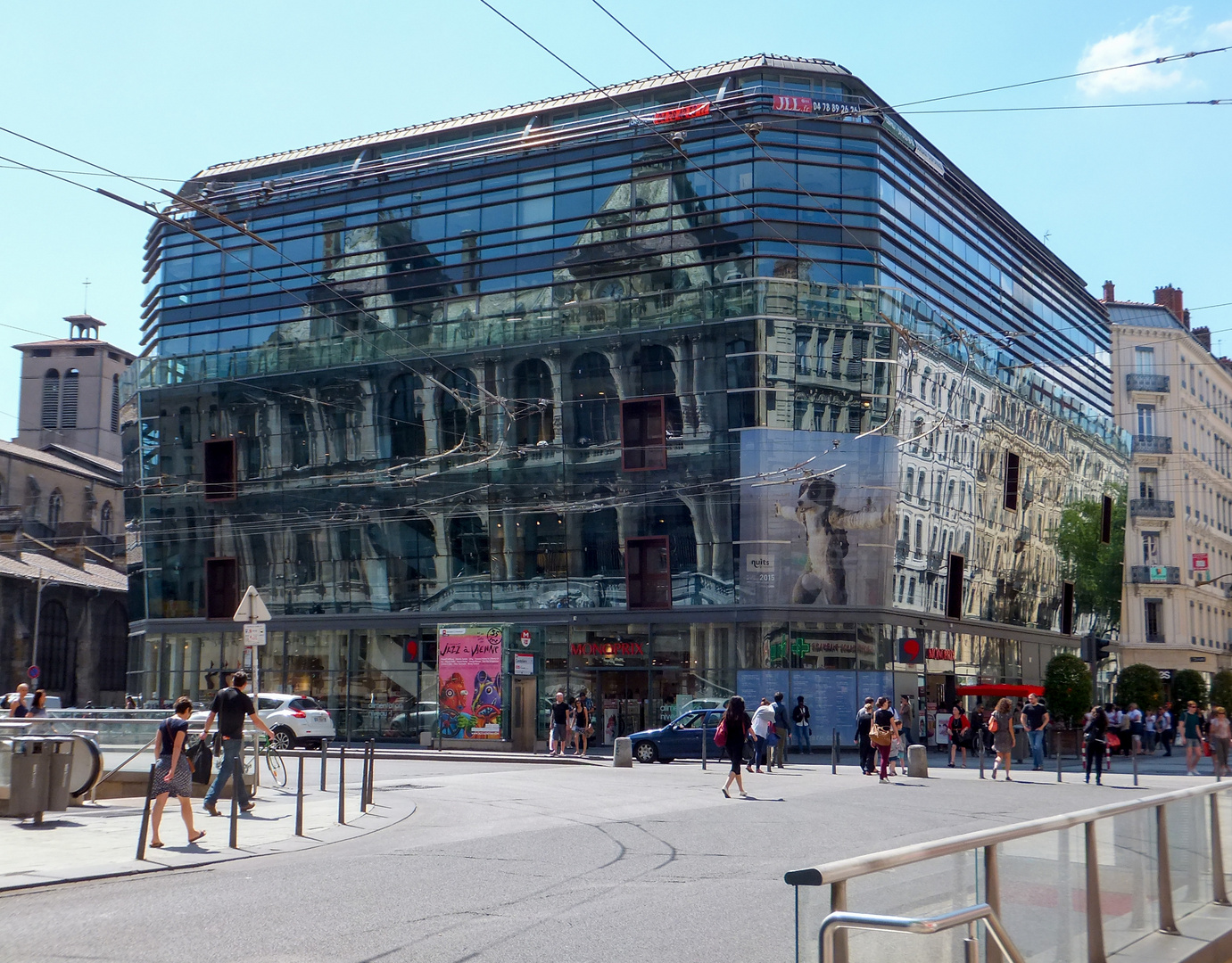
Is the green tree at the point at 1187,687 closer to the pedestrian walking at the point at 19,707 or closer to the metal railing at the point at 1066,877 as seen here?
the pedestrian walking at the point at 19,707

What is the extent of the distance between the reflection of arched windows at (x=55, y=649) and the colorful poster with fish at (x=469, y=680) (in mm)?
37142

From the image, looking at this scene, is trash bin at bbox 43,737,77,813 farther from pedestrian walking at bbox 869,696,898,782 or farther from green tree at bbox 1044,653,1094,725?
green tree at bbox 1044,653,1094,725

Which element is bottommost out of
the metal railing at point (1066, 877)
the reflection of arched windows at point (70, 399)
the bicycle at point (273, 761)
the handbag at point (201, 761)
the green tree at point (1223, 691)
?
the green tree at point (1223, 691)

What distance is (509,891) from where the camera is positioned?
10.4 meters

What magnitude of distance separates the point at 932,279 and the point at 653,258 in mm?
9774

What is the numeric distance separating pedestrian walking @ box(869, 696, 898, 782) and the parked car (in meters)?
14.3

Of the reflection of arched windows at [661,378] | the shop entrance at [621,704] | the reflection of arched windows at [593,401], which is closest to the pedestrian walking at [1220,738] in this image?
the shop entrance at [621,704]

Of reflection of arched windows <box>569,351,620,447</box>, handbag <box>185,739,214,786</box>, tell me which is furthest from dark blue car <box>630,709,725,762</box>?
handbag <box>185,739,214,786</box>

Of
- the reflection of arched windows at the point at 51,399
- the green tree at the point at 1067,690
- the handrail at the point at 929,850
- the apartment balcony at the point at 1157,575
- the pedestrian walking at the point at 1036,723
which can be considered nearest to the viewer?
the handrail at the point at 929,850

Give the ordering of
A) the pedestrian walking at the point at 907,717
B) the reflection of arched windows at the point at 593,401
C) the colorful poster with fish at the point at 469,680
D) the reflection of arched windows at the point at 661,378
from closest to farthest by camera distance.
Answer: the pedestrian walking at the point at 907,717 → the reflection of arched windows at the point at 661,378 → the reflection of arched windows at the point at 593,401 → the colorful poster with fish at the point at 469,680

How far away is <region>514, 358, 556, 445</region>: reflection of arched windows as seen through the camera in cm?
4316

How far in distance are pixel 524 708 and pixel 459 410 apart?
33.7ft

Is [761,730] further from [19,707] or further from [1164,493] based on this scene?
[1164,493]

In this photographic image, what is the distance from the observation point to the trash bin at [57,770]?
626 inches
